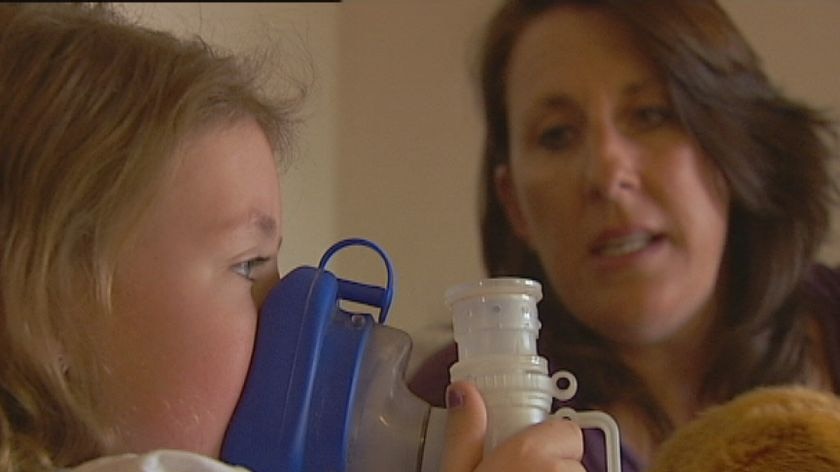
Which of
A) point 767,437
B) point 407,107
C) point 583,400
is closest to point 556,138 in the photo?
point 583,400

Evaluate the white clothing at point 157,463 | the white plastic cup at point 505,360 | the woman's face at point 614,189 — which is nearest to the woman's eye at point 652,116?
the woman's face at point 614,189

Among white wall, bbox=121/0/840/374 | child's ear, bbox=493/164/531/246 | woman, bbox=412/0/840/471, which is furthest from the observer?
white wall, bbox=121/0/840/374

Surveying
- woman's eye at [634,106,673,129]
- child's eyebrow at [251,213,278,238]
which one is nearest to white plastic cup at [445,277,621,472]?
child's eyebrow at [251,213,278,238]

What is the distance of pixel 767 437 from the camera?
533 mm

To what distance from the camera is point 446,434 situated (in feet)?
1.96

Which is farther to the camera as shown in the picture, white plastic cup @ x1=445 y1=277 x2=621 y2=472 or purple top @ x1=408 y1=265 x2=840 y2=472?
purple top @ x1=408 y1=265 x2=840 y2=472

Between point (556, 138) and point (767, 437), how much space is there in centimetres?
51

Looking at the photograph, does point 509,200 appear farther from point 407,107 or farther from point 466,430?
point 466,430

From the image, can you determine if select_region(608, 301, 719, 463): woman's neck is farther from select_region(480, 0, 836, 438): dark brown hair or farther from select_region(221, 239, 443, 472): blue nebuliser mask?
select_region(221, 239, 443, 472): blue nebuliser mask

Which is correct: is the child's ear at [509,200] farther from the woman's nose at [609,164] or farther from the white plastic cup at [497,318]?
the white plastic cup at [497,318]

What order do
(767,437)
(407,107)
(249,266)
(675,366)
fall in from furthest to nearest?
(407,107)
(675,366)
(249,266)
(767,437)

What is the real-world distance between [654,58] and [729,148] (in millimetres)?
111

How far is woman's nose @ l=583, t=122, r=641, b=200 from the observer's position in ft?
3.02

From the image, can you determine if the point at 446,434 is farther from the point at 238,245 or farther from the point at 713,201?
the point at 713,201
